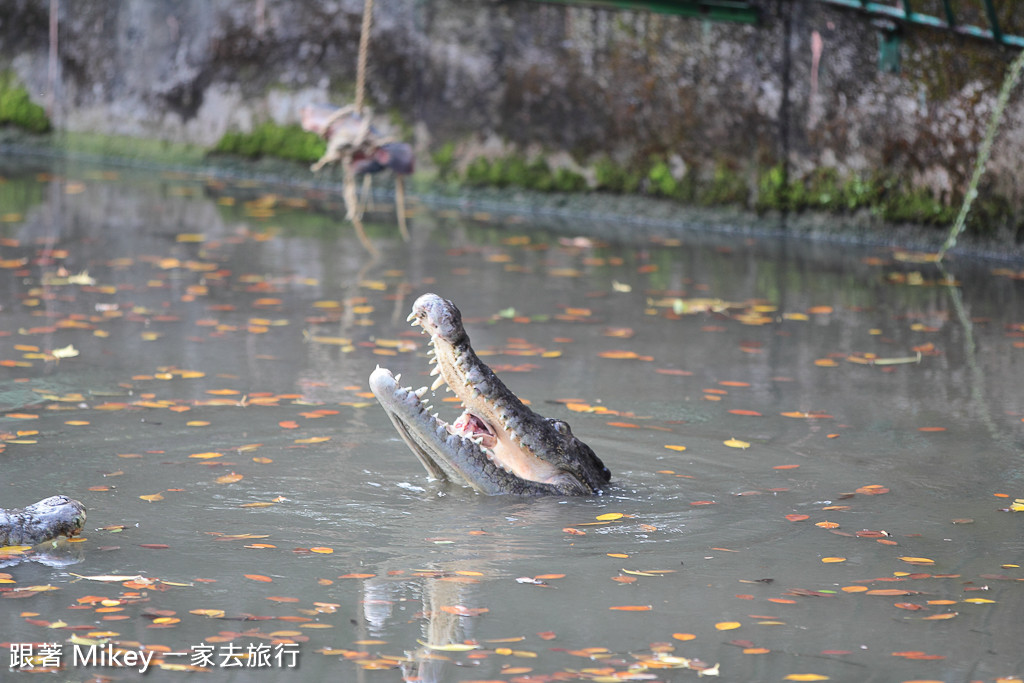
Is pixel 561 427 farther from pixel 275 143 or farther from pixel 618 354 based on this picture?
pixel 275 143

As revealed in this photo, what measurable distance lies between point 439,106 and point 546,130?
3.74 ft

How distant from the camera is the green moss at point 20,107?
1523 centimetres

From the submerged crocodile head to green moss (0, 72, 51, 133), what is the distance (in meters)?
11.4

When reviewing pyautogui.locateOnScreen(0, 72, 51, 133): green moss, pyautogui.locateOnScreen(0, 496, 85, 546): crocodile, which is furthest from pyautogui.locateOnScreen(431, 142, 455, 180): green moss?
pyautogui.locateOnScreen(0, 496, 85, 546): crocodile

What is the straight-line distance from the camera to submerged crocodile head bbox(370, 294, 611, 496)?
5.00 m

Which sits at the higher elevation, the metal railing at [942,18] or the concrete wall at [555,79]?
the metal railing at [942,18]

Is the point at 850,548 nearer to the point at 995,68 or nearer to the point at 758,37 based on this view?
the point at 995,68

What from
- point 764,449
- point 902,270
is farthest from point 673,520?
point 902,270

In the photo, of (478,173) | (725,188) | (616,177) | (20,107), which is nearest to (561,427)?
(725,188)

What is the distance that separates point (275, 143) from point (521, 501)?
996 cm

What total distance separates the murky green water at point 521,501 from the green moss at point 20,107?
4.93 meters

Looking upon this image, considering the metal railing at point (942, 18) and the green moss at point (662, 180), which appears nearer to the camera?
the metal railing at point (942, 18)

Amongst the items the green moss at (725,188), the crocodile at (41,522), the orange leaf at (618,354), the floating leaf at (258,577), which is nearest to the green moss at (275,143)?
the green moss at (725,188)

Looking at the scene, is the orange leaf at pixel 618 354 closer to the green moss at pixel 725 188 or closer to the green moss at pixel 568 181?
the green moss at pixel 725 188
